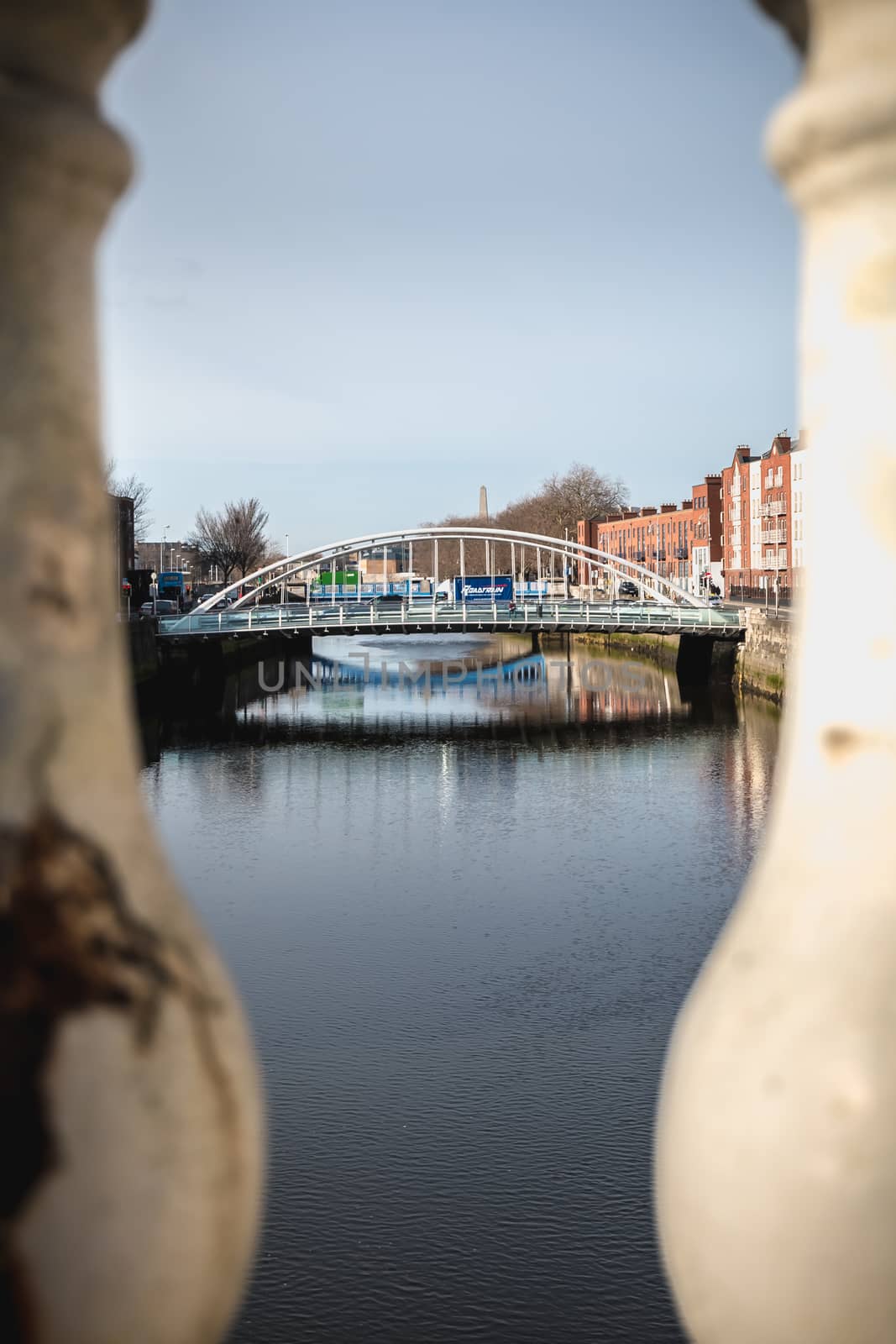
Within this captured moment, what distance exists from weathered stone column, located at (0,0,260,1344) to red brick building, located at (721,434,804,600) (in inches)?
2042

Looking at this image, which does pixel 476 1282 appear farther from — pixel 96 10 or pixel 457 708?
pixel 457 708

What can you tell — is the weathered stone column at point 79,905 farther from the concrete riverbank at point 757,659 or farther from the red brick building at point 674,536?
the red brick building at point 674,536

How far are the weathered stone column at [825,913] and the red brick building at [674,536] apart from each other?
211 feet

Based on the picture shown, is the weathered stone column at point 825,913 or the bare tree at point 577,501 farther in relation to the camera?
the bare tree at point 577,501

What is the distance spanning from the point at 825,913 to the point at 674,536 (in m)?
81.6

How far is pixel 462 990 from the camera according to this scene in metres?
14.9

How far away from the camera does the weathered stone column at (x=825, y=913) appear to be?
1.09m

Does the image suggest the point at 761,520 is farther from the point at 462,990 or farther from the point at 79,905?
the point at 79,905

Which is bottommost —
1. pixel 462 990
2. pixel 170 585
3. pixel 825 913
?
pixel 462 990

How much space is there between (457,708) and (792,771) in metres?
41.1

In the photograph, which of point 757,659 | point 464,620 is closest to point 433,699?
point 464,620

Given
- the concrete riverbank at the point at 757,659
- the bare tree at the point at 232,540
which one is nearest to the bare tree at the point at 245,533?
the bare tree at the point at 232,540

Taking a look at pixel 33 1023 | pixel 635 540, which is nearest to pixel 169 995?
pixel 33 1023

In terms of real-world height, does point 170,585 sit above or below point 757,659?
above
